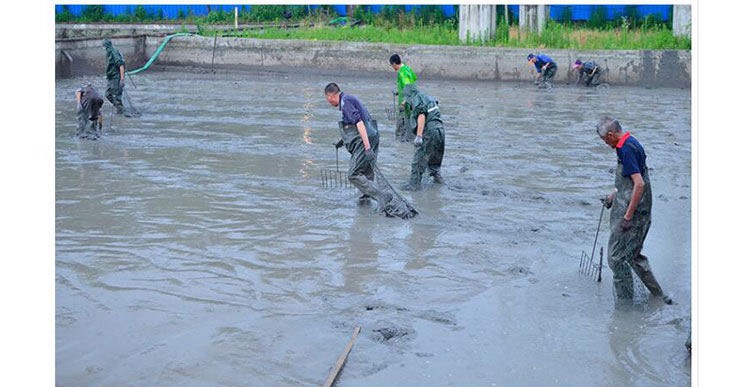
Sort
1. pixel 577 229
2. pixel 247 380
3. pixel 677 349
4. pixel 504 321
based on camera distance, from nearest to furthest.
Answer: pixel 247 380 < pixel 677 349 < pixel 504 321 < pixel 577 229

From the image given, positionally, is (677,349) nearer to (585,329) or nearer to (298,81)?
(585,329)

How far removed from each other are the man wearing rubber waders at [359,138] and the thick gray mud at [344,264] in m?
0.40

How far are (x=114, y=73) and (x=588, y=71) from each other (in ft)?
39.1

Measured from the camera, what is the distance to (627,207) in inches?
299

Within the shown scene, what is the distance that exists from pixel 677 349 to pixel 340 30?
23508mm

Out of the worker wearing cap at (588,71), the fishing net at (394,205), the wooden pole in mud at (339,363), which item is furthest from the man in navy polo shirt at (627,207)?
the worker wearing cap at (588,71)

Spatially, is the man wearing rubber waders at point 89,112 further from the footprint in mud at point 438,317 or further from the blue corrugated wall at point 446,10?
the blue corrugated wall at point 446,10

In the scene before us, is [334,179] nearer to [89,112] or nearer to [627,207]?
[89,112]

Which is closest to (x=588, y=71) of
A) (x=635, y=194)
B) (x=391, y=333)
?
(x=635, y=194)

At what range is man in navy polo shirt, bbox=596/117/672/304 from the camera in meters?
7.44

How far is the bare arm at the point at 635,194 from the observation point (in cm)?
738

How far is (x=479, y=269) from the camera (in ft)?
30.1
